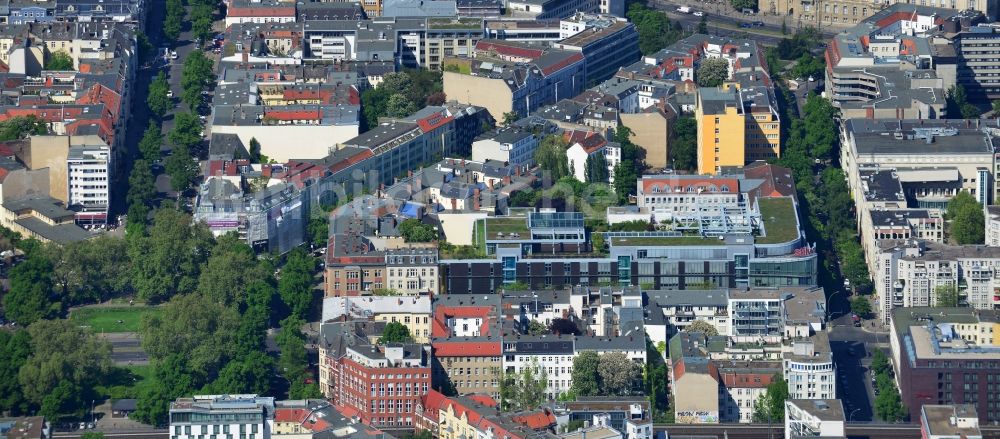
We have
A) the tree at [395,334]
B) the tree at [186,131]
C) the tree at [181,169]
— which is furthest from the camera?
the tree at [186,131]

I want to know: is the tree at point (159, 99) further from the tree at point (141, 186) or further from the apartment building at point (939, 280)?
the apartment building at point (939, 280)

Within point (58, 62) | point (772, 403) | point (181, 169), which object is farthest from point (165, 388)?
point (58, 62)

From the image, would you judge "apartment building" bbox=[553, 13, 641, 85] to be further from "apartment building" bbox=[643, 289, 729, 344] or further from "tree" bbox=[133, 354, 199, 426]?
"tree" bbox=[133, 354, 199, 426]

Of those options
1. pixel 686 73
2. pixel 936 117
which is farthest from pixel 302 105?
pixel 936 117

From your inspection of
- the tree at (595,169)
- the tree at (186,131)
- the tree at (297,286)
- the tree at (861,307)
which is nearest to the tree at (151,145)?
the tree at (186,131)

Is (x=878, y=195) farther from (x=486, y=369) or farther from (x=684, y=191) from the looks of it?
(x=486, y=369)

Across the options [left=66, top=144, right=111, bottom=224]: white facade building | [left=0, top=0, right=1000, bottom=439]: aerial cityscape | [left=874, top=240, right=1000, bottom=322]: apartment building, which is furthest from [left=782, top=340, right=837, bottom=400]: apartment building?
[left=66, top=144, right=111, bottom=224]: white facade building
